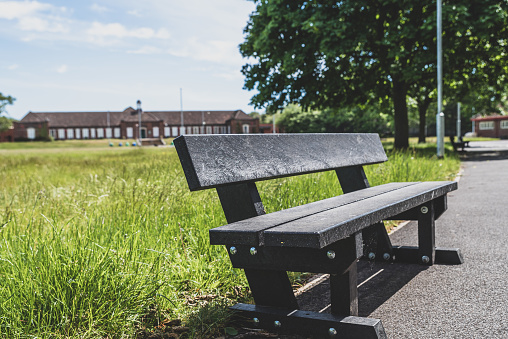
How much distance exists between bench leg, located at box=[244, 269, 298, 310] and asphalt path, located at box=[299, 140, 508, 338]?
1.51ft

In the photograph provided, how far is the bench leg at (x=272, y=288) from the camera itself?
2.56 metres

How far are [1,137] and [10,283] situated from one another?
340ft

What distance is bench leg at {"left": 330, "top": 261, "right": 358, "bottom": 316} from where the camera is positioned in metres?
2.45

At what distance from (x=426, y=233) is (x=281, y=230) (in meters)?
2.10

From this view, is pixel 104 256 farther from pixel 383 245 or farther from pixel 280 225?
pixel 383 245

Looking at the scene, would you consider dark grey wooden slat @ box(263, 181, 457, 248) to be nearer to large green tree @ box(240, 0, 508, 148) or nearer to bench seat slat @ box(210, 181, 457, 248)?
bench seat slat @ box(210, 181, 457, 248)

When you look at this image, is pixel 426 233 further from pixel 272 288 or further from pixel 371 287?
pixel 272 288

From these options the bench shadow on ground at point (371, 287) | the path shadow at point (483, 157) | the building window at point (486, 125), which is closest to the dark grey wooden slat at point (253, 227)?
the bench shadow on ground at point (371, 287)

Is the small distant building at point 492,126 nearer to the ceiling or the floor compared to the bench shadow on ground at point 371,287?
nearer to the ceiling

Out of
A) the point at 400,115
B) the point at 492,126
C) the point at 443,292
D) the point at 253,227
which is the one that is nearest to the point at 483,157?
the point at 400,115

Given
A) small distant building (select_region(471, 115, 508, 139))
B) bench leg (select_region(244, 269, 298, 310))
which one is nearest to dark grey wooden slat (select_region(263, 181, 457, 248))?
bench leg (select_region(244, 269, 298, 310))

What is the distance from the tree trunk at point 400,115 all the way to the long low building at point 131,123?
80.3 metres

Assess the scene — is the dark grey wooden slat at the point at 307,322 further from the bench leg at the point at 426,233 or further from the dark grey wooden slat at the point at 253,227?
the bench leg at the point at 426,233

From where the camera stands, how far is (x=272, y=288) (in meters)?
2.60
